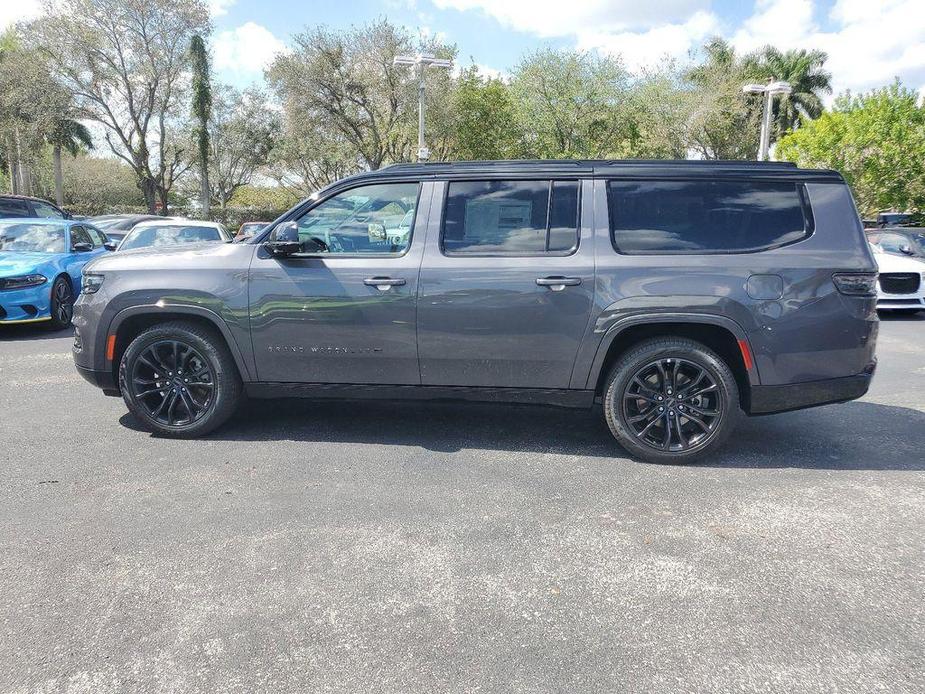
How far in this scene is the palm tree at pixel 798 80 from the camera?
4344cm

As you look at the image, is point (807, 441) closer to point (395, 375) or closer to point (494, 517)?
point (494, 517)

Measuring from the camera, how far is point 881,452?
463 centimetres

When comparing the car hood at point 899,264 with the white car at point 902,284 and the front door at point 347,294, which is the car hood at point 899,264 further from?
the front door at point 347,294

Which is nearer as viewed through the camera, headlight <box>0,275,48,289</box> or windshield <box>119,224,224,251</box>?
headlight <box>0,275,48,289</box>

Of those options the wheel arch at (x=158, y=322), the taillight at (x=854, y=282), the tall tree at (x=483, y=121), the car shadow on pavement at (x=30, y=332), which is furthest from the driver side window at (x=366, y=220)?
the tall tree at (x=483, y=121)

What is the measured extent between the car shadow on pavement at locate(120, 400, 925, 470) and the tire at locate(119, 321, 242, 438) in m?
0.22

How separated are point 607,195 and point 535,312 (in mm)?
895

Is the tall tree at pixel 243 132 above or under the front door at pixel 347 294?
above

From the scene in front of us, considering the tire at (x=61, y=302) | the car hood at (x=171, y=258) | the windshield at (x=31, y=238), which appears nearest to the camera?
the car hood at (x=171, y=258)

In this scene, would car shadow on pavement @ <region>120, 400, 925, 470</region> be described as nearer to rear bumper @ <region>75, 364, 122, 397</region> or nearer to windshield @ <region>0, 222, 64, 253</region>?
rear bumper @ <region>75, 364, 122, 397</region>

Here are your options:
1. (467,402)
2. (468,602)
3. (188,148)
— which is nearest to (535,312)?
(467,402)

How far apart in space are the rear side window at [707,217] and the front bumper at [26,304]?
787cm

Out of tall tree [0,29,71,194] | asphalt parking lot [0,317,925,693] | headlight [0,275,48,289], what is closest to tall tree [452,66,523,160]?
tall tree [0,29,71,194]

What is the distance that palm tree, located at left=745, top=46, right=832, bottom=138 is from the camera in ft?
143
